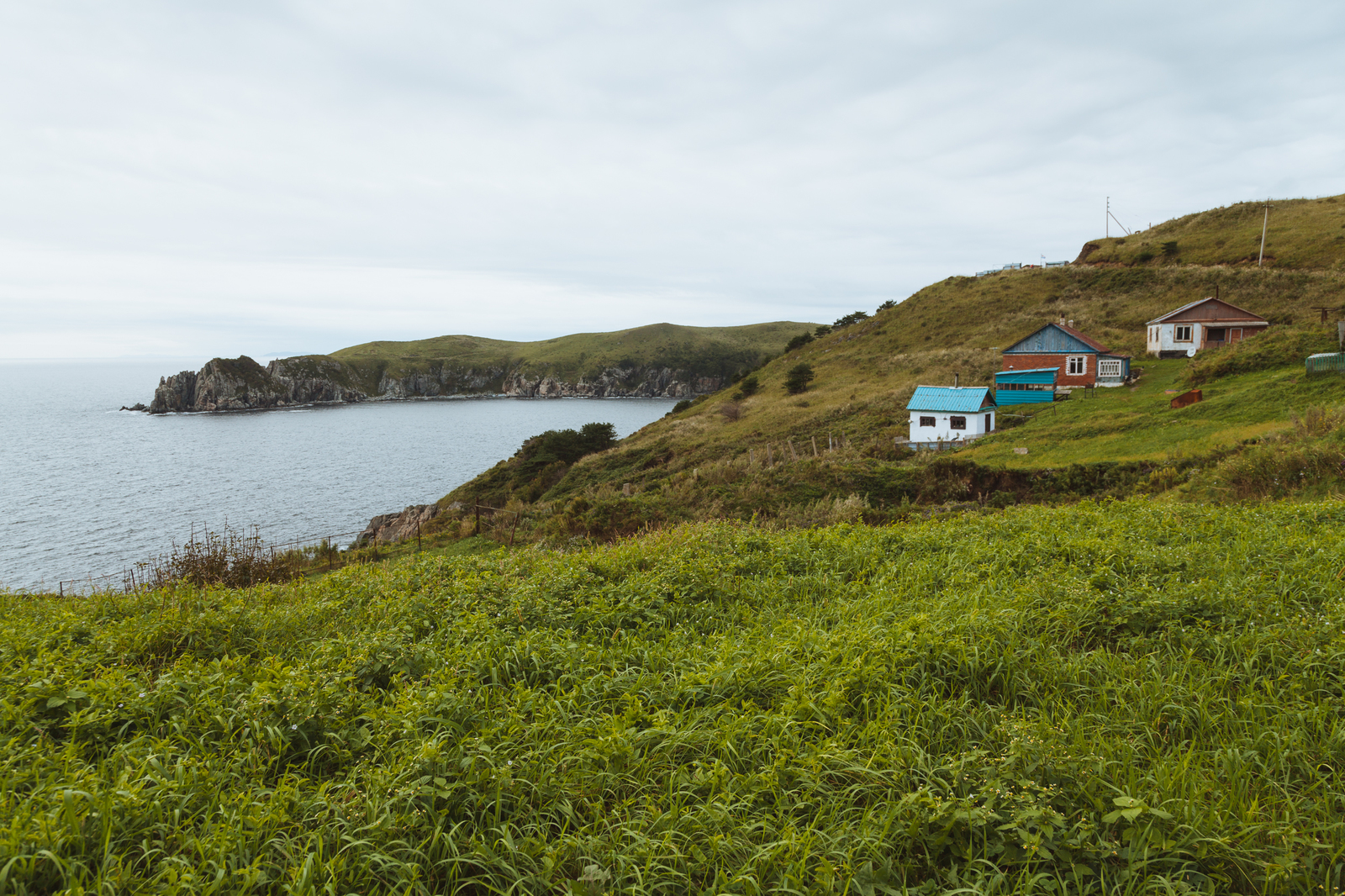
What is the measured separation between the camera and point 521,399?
19850 cm

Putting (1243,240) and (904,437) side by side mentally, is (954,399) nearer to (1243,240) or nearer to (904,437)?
(904,437)

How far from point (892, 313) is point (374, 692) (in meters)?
91.4

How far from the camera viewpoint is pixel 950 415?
3531cm

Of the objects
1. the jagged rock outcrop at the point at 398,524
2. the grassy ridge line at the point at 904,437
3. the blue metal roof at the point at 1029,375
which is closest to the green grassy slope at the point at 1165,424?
the grassy ridge line at the point at 904,437

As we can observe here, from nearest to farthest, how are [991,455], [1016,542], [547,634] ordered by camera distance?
1. [547,634]
2. [1016,542]
3. [991,455]

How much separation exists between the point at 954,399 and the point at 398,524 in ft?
110

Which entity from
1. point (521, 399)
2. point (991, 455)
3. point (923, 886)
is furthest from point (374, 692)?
point (521, 399)

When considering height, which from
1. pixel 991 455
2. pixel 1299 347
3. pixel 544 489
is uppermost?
pixel 1299 347

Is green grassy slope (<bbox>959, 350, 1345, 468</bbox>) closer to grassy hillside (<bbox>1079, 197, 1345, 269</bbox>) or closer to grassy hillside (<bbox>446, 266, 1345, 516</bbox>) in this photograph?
grassy hillside (<bbox>446, 266, 1345, 516</bbox>)

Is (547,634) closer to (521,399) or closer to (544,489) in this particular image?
(544,489)

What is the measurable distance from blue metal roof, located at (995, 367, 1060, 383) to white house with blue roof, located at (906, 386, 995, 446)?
912 cm

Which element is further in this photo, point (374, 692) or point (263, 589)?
point (263, 589)

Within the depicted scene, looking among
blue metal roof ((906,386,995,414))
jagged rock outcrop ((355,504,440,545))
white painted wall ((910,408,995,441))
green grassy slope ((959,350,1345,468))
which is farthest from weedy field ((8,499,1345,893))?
blue metal roof ((906,386,995,414))

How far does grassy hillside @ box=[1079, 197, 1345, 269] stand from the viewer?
63250 millimetres
